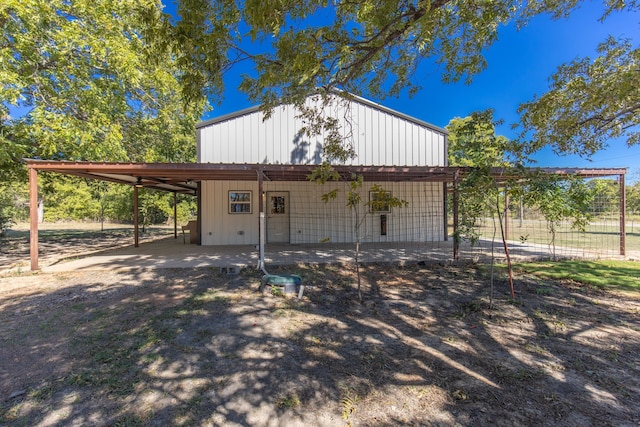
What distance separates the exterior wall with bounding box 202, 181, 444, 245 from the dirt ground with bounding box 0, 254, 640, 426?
5277 mm

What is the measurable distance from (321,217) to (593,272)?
765cm

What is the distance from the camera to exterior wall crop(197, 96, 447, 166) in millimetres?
10281

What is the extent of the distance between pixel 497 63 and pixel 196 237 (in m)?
11.1

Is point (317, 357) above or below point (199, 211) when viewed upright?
below

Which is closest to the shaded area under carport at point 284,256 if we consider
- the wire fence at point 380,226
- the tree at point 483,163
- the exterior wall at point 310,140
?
the wire fence at point 380,226

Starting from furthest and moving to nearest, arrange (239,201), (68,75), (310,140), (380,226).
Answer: (380,226) → (239,201) → (310,140) → (68,75)

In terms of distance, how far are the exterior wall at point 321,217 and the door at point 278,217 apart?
0.21 m

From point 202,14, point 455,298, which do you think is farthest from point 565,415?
point 202,14

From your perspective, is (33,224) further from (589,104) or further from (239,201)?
(589,104)

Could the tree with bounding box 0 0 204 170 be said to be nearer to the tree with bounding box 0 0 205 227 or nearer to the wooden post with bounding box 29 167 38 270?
the tree with bounding box 0 0 205 227

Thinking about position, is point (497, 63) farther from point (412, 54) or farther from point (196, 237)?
point (196, 237)

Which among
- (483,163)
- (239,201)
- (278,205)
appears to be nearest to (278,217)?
(278,205)

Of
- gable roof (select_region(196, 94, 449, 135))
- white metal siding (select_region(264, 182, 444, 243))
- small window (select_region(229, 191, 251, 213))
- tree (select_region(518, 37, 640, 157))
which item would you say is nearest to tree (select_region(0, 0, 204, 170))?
gable roof (select_region(196, 94, 449, 135))

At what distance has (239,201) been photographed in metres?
10.7
